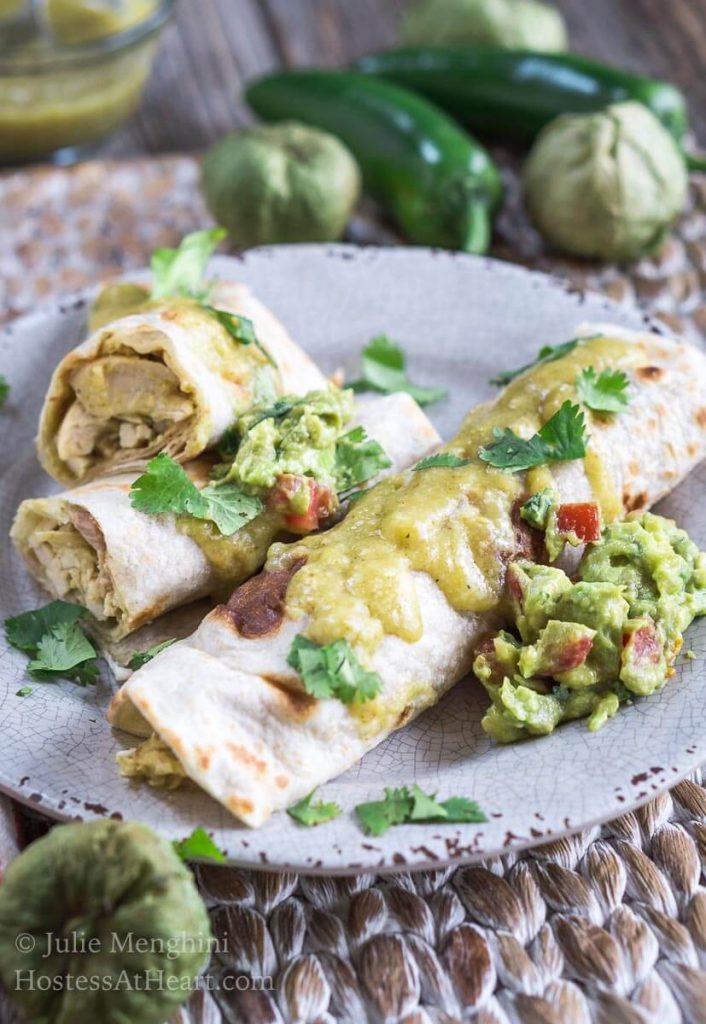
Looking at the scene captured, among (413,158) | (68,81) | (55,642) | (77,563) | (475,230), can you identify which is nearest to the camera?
(55,642)

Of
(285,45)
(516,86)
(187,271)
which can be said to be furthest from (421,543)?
(285,45)

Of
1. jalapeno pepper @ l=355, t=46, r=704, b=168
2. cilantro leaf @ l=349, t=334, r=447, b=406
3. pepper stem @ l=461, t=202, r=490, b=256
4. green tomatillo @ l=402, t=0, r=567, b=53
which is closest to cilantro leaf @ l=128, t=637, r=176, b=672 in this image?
cilantro leaf @ l=349, t=334, r=447, b=406

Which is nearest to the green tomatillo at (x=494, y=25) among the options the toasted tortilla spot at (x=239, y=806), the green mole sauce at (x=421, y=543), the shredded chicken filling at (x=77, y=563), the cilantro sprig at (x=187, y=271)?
the cilantro sprig at (x=187, y=271)

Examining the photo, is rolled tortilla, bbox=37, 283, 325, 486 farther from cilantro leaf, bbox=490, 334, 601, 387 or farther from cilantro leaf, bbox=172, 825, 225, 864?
cilantro leaf, bbox=172, 825, 225, 864

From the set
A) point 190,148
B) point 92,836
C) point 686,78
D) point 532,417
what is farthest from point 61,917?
point 686,78

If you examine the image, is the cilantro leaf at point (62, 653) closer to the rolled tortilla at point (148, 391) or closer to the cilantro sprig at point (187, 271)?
the rolled tortilla at point (148, 391)

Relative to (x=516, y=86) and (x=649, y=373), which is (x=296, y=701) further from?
(x=516, y=86)

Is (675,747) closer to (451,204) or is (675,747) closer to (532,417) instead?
(532,417)
